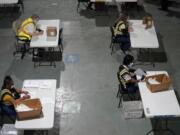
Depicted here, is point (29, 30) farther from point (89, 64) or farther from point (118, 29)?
point (118, 29)

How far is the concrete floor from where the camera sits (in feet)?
27.9

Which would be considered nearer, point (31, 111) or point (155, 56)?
point (31, 111)

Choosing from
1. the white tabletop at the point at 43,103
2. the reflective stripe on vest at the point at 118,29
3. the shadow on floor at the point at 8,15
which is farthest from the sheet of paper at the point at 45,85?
the shadow on floor at the point at 8,15

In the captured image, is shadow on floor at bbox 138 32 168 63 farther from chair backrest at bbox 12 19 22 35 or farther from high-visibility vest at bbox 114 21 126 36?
chair backrest at bbox 12 19 22 35

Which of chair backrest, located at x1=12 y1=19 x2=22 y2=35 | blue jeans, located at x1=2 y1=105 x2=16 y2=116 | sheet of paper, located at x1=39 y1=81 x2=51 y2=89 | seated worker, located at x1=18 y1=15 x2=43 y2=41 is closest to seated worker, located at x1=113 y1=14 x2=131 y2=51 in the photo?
seated worker, located at x1=18 y1=15 x2=43 y2=41

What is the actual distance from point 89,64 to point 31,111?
3.21 meters

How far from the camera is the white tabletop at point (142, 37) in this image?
30.6 ft

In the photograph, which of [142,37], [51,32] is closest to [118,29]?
[142,37]

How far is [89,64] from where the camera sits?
1002 cm

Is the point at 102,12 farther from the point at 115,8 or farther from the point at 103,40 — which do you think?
the point at 103,40

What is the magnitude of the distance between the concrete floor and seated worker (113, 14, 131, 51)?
1.69ft

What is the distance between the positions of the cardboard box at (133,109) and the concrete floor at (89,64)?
4.7 inches

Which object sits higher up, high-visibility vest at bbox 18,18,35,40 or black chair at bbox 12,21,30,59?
high-visibility vest at bbox 18,18,35,40

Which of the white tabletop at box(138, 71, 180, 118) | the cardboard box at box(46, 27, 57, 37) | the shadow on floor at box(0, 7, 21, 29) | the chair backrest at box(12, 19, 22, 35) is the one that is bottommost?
the shadow on floor at box(0, 7, 21, 29)
